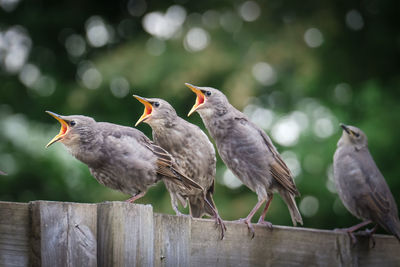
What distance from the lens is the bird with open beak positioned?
3.88 m

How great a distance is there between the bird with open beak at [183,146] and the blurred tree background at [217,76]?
2.64 meters

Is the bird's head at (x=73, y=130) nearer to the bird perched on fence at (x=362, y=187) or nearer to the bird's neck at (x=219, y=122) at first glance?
the bird's neck at (x=219, y=122)

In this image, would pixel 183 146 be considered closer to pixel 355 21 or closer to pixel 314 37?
pixel 314 37

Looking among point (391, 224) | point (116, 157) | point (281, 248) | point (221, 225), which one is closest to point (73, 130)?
point (116, 157)

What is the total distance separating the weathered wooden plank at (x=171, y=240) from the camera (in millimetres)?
2711

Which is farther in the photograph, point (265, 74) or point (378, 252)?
point (265, 74)

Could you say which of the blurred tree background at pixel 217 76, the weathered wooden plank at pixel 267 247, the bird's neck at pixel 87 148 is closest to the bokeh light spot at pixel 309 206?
the blurred tree background at pixel 217 76

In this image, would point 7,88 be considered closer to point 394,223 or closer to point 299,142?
point 299,142

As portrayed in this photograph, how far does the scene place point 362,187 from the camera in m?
4.28

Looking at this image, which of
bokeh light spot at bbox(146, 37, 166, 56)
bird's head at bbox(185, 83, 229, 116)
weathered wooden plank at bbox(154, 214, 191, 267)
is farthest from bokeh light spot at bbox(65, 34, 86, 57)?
weathered wooden plank at bbox(154, 214, 191, 267)

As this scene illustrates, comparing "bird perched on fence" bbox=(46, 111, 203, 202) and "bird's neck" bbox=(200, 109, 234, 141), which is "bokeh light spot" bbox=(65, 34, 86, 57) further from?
"bird perched on fence" bbox=(46, 111, 203, 202)

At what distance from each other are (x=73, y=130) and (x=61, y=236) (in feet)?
3.73

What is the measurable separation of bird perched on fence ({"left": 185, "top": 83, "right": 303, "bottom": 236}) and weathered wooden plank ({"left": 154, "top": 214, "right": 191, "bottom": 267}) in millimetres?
1239

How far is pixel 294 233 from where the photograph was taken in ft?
11.3
